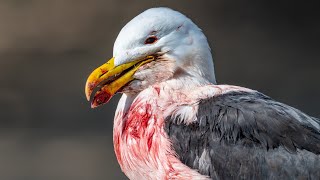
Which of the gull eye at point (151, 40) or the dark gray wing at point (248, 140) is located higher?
the gull eye at point (151, 40)

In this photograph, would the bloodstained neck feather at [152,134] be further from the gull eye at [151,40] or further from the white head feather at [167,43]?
the gull eye at [151,40]

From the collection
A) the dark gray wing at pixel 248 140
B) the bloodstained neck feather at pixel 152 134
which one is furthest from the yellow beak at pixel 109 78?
the dark gray wing at pixel 248 140

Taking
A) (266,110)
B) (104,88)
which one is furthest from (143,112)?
(266,110)

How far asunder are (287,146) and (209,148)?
27cm

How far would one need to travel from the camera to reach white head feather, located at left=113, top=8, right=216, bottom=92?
4.17m

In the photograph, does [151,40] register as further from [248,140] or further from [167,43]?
[248,140]

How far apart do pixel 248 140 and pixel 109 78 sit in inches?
22.0

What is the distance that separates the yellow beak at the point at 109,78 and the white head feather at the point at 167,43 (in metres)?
0.02

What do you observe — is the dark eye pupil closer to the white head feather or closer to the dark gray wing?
the white head feather

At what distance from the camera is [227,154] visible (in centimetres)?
401

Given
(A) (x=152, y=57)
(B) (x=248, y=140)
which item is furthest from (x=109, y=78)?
(B) (x=248, y=140)

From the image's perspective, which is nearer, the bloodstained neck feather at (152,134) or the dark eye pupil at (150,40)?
the bloodstained neck feather at (152,134)

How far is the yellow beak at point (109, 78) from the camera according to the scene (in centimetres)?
418

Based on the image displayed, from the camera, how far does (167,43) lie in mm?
4211
